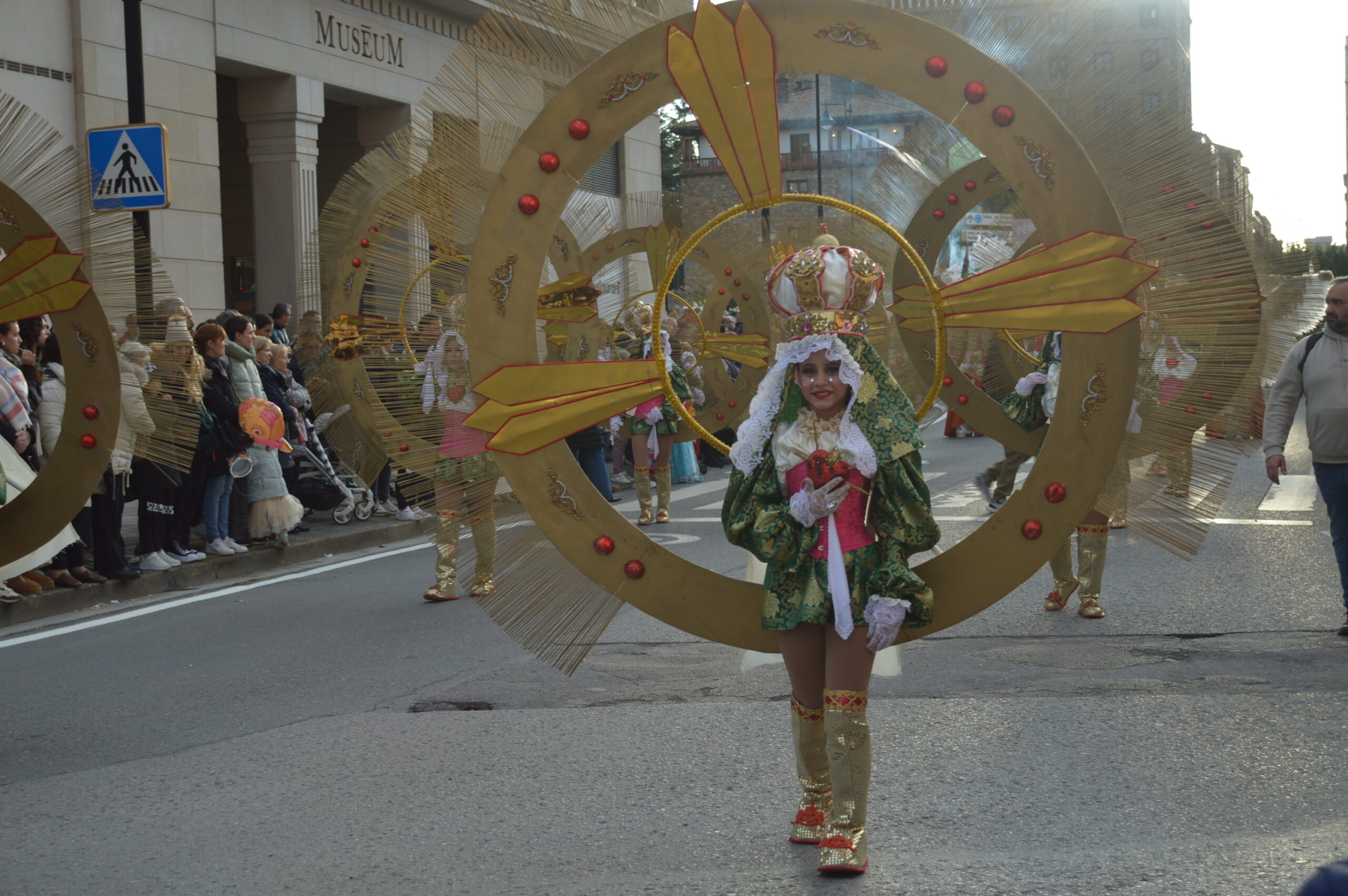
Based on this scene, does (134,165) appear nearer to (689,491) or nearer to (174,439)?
(174,439)

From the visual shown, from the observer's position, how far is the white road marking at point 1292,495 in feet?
38.9

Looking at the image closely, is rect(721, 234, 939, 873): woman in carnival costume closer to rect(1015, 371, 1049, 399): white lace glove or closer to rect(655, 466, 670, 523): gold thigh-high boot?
rect(1015, 371, 1049, 399): white lace glove

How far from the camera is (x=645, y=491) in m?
11.9

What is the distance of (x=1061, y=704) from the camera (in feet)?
18.1

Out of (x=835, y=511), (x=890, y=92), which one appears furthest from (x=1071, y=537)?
(x=890, y=92)

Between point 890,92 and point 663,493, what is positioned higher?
point 890,92

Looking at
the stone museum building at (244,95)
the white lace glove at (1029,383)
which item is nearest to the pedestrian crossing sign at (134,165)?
the stone museum building at (244,95)

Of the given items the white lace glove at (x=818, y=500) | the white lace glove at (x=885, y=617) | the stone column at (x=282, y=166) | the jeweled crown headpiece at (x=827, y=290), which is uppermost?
the stone column at (x=282, y=166)

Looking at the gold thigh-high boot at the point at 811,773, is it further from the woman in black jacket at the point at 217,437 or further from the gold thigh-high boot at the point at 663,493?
the gold thigh-high boot at the point at 663,493

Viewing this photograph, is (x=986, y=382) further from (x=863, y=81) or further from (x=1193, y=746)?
(x=863, y=81)

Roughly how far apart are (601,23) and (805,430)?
1.32 meters

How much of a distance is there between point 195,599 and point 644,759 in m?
4.98

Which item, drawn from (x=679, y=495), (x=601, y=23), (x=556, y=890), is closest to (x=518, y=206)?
(x=601, y=23)

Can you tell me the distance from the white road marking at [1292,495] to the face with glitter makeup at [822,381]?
844cm
